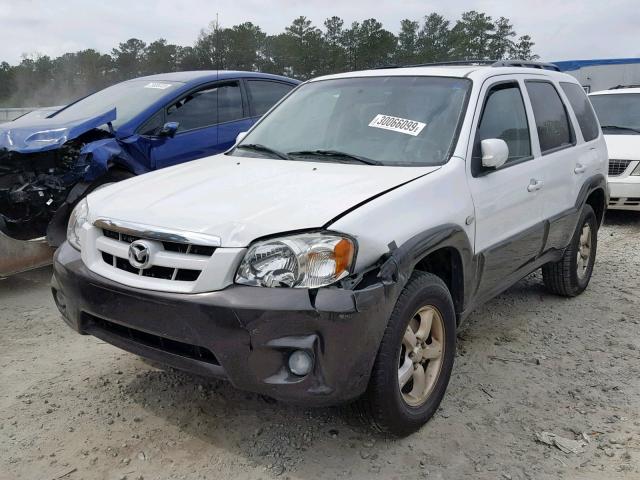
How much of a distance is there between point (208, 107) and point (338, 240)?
4111 mm

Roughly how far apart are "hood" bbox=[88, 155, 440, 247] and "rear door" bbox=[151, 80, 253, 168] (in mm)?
2209

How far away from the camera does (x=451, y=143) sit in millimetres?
3217

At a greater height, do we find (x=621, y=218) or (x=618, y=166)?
(x=618, y=166)

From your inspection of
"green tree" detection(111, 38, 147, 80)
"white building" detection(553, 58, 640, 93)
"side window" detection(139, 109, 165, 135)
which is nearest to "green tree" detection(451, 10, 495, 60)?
A: "white building" detection(553, 58, 640, 93)

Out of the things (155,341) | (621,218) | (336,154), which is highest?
(336,154)

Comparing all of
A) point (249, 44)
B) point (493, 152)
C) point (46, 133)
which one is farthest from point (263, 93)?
point (249, 44)

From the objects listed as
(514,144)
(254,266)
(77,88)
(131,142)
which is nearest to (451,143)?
(514,144)

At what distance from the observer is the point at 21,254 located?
4672 millimetres

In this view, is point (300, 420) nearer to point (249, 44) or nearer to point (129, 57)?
point (249, 44)

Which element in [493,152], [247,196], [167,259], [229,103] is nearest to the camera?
[167,259]

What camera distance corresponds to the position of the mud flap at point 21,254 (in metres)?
4.58

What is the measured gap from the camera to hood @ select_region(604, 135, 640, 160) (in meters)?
7.88

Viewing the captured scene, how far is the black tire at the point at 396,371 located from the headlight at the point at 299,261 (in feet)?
1.27

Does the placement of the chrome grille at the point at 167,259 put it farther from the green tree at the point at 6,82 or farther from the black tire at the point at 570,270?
the green tree at the point at 6,82
